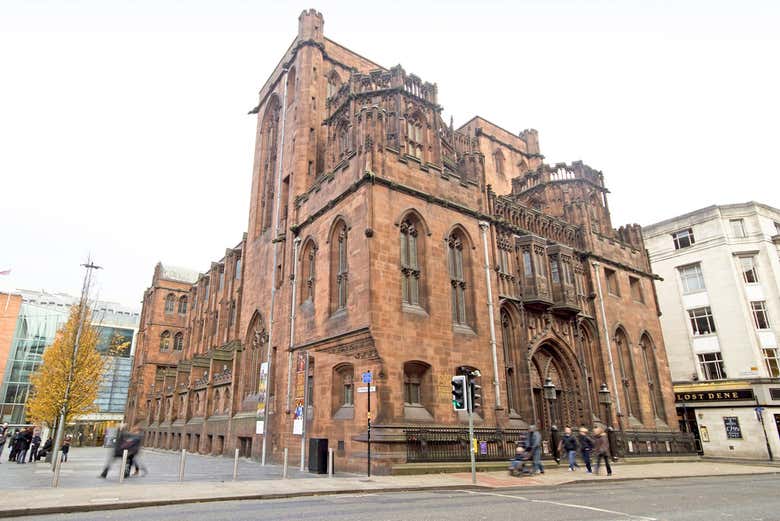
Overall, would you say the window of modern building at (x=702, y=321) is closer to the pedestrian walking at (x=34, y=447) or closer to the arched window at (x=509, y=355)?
the arched window at (x=509, y=355)

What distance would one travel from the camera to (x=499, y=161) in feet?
135

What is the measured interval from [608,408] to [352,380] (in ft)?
47.0

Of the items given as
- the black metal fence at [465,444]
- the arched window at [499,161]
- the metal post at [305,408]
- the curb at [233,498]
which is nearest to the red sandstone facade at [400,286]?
the metal post at [305,408]

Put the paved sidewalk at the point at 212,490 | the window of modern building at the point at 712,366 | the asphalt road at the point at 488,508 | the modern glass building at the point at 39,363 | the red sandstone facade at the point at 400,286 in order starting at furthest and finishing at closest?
the modern glass building at the point at 39,363, the window of modern building at the point at 712,366, the red sandstone facade at the point at 400,286, the paved sidewalk at the point at 212,490, the asphalt road at the point at 488,508

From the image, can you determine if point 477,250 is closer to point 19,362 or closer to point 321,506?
point 321,506

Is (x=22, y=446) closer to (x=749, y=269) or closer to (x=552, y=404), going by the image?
(x=552, y=404)

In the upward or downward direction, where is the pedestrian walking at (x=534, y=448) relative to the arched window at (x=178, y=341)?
downward

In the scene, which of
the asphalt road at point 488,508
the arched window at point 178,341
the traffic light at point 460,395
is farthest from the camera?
the arched window at point 178,341

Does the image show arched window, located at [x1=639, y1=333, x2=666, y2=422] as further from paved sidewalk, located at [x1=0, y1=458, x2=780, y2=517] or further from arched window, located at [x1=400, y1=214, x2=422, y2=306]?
arched window, located at [x1=400, y1=214, x2=422, y2=306]

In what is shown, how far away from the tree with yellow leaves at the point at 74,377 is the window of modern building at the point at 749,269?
44.4 meters

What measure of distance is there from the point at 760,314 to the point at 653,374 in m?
13.2

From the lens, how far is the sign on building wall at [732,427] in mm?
33281

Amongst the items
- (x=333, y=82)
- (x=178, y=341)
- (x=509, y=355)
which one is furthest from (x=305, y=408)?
(x=178, y=341)

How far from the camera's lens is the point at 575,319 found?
86.3 ft
